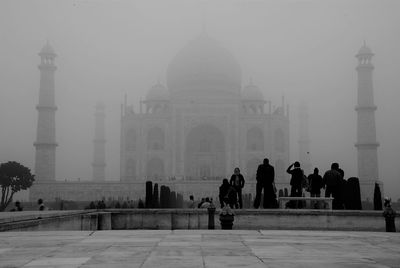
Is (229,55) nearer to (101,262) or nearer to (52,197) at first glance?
(52,197)

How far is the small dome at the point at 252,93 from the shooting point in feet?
141

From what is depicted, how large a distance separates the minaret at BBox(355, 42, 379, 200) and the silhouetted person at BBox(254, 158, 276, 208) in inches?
969

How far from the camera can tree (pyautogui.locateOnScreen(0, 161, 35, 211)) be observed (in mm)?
31328

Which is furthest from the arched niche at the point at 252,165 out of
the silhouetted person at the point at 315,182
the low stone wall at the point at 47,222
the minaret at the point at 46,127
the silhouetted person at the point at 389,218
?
the silhouetted person at the point at 389,218

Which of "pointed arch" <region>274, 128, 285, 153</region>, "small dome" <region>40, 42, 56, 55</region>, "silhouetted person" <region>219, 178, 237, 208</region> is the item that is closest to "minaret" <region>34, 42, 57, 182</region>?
"small dome" <region>40, 42, 56, 55</region>

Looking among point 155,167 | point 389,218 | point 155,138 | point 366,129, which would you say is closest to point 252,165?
point 155,167

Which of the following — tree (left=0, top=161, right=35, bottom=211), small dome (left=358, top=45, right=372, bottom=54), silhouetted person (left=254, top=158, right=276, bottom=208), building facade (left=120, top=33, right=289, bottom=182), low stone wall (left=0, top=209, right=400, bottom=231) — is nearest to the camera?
low stone wall (left=0, top=209, right=400, bottom=231)

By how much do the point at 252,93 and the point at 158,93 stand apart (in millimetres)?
6732

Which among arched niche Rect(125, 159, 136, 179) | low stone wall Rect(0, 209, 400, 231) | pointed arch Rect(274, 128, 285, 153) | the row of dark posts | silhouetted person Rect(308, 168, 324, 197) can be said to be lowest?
low stone wall Rect(0, 209, 400, 231)

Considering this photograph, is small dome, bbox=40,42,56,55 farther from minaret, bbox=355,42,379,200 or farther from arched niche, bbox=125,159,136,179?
minaret, bbox=355,42,379,200

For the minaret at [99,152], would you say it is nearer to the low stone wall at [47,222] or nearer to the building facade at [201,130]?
the building facade at [201,130]

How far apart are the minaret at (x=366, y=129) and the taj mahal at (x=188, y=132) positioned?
0.39 feet

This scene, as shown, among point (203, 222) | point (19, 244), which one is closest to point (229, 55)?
point (203, 222)

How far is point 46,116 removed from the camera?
3572cm
